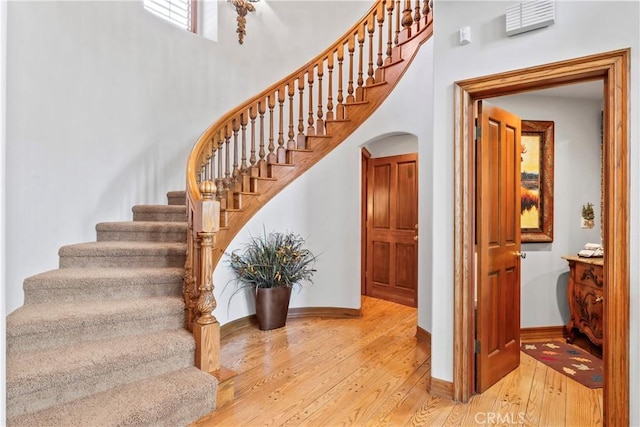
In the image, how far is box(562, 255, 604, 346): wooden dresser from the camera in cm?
313

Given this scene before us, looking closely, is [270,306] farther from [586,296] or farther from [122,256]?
[586,296]

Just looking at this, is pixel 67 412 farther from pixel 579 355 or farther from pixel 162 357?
pixel 579 355

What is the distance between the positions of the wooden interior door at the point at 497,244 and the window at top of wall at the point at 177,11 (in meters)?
3.86

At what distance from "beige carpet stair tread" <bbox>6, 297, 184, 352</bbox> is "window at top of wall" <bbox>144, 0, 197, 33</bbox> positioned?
A: 11.0 ft

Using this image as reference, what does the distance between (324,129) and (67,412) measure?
315 cm

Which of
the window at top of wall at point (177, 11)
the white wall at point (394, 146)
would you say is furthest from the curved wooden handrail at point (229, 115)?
the window at top of wall at point (177, 11)

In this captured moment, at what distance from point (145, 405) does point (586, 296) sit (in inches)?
136

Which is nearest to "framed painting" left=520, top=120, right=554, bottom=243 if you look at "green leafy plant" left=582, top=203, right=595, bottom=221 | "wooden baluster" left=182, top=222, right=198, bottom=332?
"green leafy plant" left=582, top=203, right=595, bottom=221

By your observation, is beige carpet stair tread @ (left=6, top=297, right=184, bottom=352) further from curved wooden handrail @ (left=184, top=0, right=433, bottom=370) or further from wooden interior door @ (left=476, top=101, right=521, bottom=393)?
wooden interior door @ (left=476, top=101, right=521, bottom=393)

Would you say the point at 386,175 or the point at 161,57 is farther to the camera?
the point at 386,175

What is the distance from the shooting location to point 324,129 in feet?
13.3

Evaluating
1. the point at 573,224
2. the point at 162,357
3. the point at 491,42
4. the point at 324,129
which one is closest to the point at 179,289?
the point at 162,357

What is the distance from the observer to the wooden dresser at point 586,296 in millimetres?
3133

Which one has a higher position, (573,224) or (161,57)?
(161,57)
